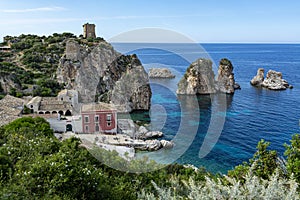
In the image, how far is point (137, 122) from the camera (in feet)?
97.1

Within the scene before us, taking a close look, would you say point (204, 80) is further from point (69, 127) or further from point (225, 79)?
point (69, 127)

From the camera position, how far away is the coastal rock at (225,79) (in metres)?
46.3

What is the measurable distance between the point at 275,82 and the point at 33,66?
4397 centimetres

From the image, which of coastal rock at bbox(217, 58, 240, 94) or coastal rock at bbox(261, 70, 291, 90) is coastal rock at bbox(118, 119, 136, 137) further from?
coastal rock at bbox(261, 70, 291, 90)

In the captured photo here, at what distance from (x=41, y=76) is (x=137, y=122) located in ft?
58.8

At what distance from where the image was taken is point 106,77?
3859 centimetres

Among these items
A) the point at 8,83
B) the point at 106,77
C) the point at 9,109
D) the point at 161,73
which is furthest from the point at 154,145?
the point at 161,73

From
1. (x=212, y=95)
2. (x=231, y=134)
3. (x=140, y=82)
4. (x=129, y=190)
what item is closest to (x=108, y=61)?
(x=140, y=82)

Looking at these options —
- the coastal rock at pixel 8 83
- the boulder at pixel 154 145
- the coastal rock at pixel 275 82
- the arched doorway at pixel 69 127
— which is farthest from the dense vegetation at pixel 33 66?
the coastal rock at pixel 275 82

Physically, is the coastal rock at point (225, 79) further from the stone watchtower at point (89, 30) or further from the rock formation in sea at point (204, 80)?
the stone watchtower at point (89, 30)

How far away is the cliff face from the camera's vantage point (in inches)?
1382

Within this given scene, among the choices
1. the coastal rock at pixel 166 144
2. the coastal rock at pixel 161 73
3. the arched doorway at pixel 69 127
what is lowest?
the coastal rock at pixel 166 144

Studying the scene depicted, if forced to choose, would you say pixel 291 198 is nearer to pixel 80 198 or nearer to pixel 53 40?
pixel 80 198

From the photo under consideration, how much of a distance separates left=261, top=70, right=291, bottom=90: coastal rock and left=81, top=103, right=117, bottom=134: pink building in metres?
37.3
